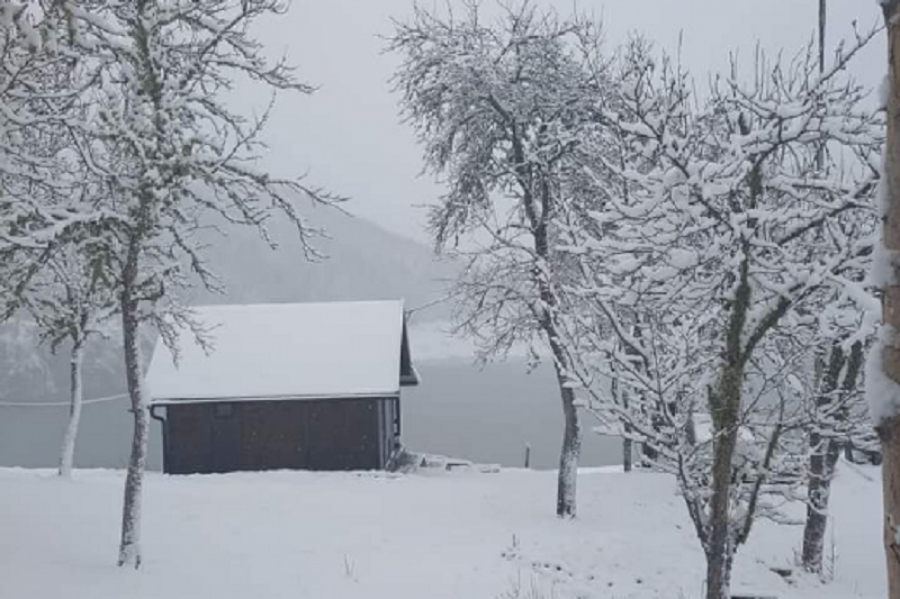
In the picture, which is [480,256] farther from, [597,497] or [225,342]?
[225,342]

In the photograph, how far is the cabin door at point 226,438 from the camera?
77.8ft

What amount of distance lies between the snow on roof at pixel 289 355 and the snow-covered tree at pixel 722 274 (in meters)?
16.8

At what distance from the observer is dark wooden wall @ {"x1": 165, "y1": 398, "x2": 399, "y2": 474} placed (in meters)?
23.7

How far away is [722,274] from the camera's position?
238 inches

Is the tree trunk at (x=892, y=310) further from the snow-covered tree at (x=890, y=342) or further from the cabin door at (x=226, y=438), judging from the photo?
the cabin door at (x=226, y=438)

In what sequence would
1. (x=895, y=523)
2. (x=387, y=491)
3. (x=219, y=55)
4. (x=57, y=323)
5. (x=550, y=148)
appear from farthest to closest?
1. (x=387, y=491)
2. (x=550, y=148)
3. (x=57, y=323)
4. (x=219, y=55)
5. (x=895, y=523)

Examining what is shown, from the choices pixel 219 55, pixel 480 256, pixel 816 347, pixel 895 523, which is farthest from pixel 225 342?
pixel 895 523

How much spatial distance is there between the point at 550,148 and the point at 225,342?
1428 centimetres

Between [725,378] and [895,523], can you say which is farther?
[725,378]

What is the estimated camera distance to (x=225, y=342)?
84.4ft

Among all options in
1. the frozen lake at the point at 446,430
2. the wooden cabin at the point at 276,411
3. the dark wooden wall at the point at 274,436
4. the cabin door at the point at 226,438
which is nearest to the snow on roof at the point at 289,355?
the wooden cabin at the point at 276,411

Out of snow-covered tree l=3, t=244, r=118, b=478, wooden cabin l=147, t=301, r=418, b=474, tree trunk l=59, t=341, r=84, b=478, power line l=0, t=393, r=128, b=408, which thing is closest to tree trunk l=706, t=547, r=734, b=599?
snow-covered tree l=3, t=244, r=118, b=478

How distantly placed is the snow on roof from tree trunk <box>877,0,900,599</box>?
69.0ft

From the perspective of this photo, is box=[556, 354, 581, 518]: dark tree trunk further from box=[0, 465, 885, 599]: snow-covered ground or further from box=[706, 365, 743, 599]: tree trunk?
box=[706, 365, 743, 599]: tree trunk
